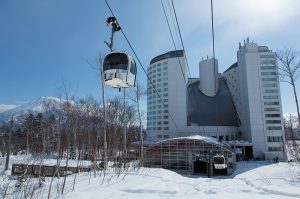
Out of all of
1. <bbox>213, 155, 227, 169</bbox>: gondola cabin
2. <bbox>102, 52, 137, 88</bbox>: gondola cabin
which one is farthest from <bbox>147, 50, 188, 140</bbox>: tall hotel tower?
<bbox>102, 52, 137, 88</bbox>: gondola cabin

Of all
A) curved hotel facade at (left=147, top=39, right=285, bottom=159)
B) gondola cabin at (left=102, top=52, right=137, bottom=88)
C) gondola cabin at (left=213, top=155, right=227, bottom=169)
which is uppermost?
curved hotel facade at (left=147, top=39, right=285, bottom=159)

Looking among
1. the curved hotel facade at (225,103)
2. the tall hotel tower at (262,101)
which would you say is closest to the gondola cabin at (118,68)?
the curved hotel facade at (225,103)

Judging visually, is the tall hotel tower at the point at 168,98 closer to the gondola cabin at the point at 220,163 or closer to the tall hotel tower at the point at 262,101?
the tall hotel tower at the point at 262,101

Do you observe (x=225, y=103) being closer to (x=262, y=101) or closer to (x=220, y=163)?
(x=262, y=101)

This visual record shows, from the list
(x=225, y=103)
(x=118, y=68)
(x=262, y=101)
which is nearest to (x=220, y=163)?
(x=118, y=68)

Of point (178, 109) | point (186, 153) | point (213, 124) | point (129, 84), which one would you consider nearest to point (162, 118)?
point (178, 109)

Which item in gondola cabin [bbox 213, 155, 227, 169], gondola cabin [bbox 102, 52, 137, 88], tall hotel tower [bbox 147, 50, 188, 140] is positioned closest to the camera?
gondola cabin [bbox 102, 52, 137, 88]

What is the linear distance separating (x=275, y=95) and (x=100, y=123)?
1856 inches

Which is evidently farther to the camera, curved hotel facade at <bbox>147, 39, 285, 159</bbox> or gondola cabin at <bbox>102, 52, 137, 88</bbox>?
curved hotel facade at <bbox>147, 39, 285, 159</bbox>

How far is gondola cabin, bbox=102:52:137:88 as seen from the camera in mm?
9156

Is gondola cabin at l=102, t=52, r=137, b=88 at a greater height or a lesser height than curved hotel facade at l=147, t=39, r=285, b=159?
lesser

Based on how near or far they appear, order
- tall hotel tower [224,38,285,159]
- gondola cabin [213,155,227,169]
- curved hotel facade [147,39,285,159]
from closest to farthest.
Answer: gondola cabin [213,155,227,169] → tall hotel tower [224,38,285,159] → curved hotel facade [147,39,285,159]

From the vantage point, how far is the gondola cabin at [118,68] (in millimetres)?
9156

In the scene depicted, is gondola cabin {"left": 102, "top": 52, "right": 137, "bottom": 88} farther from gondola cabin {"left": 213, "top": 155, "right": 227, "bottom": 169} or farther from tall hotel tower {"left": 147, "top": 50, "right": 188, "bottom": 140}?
tall hotel tower {"left": 147, "top": 50, "right": 188, "bottom": 140}
